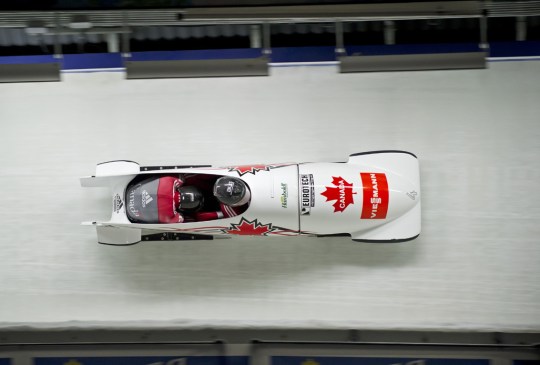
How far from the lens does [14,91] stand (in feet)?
19.6

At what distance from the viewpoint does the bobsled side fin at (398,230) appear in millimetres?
5449

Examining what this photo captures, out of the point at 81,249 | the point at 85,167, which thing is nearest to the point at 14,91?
the point at 85,167

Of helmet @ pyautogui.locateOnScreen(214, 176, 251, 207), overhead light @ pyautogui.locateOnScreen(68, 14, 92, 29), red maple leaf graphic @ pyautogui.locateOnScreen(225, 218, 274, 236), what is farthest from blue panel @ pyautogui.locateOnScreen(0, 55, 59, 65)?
red maple leaf graphic @ pyautogui.locateOnScreen(225, 218, 274, 236)

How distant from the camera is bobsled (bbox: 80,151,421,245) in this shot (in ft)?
17.1

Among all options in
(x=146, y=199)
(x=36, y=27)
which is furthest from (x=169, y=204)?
(x=36, y=27)

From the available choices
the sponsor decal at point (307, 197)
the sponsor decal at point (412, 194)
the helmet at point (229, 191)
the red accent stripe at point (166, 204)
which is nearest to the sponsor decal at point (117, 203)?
the red accent stripe at point (166, 204)

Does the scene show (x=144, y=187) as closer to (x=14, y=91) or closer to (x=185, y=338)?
(x=185, y=338)

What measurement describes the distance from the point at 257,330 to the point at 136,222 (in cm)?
126

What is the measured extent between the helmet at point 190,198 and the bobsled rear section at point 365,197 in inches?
30.9

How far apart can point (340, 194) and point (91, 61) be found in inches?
100

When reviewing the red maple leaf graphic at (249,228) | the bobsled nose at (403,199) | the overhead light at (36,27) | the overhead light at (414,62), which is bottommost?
the red maple leaf graphic at (249,228)

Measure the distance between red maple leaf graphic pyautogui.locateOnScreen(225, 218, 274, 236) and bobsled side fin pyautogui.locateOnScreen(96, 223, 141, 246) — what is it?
30.5 inches

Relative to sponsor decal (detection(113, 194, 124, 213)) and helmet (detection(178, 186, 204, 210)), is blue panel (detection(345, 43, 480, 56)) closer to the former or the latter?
helmet (detection(178, 186, 204, 210))

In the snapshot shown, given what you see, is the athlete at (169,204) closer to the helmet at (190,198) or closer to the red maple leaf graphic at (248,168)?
the helmet at (190,198)
